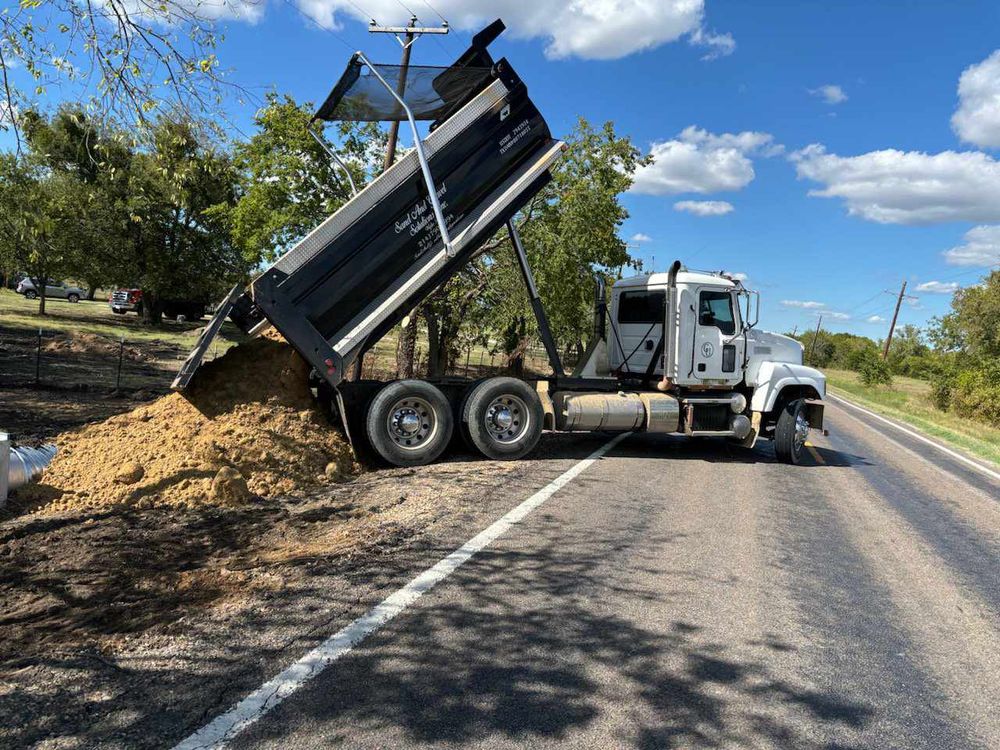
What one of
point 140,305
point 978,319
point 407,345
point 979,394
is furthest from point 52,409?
point 978,319

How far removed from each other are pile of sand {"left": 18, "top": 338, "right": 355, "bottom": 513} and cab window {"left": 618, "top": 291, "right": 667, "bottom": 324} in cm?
531

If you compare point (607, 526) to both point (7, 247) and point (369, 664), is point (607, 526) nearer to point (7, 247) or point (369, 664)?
point (369, 664)

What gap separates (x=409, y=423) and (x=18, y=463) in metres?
3.90

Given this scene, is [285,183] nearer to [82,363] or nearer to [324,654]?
[82,363]

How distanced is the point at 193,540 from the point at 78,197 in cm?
→ 2942

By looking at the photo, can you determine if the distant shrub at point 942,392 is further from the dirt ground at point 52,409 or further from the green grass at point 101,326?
the dirt ground at point 52,409

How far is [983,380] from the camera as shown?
29469 mm

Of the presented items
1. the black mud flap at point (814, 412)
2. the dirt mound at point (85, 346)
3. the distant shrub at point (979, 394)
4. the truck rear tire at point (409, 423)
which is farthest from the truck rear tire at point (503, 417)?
the distant shrub at point (979, 394)

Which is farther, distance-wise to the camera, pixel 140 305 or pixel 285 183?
pixel 140 305

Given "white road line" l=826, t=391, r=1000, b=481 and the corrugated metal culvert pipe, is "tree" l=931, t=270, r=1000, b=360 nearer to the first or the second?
"white road line" l=826, t=391, r=1000, b=481

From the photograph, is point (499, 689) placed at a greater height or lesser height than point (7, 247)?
lesser

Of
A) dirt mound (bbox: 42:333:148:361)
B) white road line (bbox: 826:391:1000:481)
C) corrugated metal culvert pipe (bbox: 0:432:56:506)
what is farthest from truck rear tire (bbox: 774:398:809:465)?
dirt mound (bbox: 42:333:148:361)

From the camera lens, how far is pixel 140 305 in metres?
37.3

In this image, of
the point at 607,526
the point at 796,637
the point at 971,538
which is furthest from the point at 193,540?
the point at 971,538
